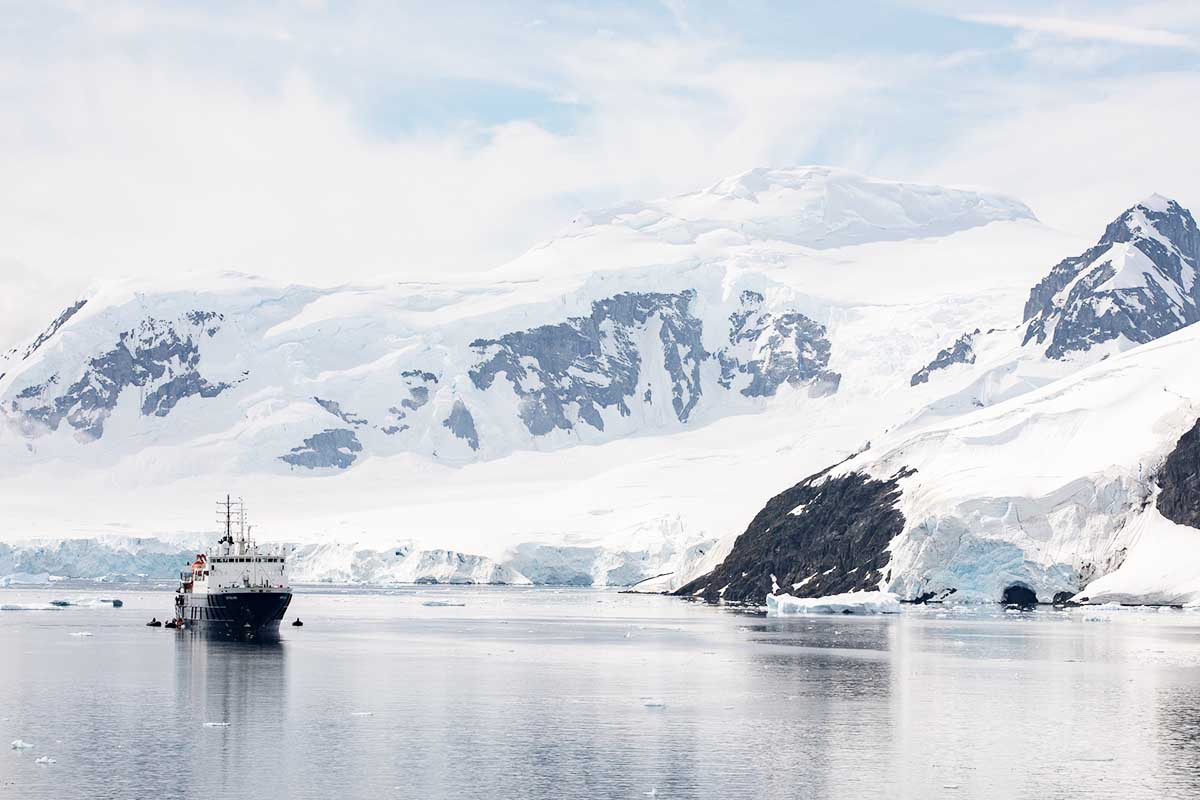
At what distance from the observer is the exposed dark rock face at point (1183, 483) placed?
12644 centimetres

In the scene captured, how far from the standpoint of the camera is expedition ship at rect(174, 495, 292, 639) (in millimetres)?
97312

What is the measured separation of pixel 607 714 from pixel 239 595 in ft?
152

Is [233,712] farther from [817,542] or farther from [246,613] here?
[817,542]

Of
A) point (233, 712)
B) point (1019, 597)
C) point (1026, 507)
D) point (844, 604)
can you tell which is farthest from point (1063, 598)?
point (233, 712)

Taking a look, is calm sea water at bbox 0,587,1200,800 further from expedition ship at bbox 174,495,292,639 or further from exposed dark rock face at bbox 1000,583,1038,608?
exposed dark rock face at bbox 1000,583,1038,608

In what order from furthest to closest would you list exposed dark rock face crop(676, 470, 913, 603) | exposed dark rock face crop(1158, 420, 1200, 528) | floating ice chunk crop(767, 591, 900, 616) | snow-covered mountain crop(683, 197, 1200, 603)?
1. exposed dark rock face crop(676, 470, 913, 603)
2. snow-covered mountain crop(683, 197, 1200, 603)
3. exposed dark rock face crop(1158, 420, 1200, 528)
4. floating ice chunk crop(767, 591, 900, 616)

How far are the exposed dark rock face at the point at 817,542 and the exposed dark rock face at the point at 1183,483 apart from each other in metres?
20.6

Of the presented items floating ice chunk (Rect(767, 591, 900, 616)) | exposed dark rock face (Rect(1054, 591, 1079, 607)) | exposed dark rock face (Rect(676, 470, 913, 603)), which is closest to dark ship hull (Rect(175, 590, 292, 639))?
floating ice chunk (Rect(767, 591, 900, 616))

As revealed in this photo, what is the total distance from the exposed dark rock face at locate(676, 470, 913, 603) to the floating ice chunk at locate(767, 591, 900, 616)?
15.6ft

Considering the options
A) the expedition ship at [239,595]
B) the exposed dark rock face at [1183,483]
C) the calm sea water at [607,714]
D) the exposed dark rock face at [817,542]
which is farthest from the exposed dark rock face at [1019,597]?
the expedition ship at [239,595]

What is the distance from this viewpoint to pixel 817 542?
5694 inches

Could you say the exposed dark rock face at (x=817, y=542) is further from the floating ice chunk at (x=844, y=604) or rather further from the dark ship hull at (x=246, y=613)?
the dark ship hull at (x=246, y=613)

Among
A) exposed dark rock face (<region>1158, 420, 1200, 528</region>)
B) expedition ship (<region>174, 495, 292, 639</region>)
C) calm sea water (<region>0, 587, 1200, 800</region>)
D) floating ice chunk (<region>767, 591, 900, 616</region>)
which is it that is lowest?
calm sea water (<region>0, 587, 1200, 800</region>)

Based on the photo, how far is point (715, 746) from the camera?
4897 centimetres
